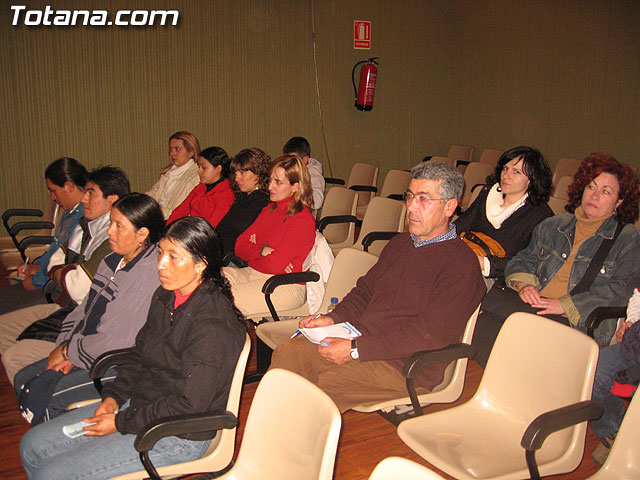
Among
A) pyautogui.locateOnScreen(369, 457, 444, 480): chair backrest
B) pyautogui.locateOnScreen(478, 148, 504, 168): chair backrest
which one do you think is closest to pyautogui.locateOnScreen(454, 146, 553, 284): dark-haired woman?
pyautogui.locateOnScreen(369, 457, 444, 480): chair backrest

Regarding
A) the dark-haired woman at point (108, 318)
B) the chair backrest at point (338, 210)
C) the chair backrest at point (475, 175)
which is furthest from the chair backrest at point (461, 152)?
the dark-haired woman at point (108, 318)

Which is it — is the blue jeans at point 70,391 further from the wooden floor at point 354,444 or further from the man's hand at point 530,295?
the man's hand at point 530,295

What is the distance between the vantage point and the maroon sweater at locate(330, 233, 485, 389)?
217 cm

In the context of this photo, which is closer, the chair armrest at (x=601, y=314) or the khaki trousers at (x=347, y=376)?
the khaki trousers at (x=347, y=376)

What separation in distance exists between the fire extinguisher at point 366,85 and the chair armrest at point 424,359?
5.95m

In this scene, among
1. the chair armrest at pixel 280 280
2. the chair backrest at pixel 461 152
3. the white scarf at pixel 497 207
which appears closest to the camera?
A: the chair armrest at pixel 280 280

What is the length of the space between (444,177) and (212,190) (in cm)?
236

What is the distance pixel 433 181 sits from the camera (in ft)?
7.70

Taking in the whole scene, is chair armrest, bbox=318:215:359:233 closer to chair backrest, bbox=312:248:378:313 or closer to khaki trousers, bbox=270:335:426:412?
chair backrest, bbox=312:248:378:313

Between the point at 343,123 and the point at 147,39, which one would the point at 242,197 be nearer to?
the point at 147,39

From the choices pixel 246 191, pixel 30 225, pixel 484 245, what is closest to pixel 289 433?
pixel 484 245

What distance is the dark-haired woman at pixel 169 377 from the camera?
68.0 inches

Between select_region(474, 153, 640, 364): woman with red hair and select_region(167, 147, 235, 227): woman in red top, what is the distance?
83.2 inches

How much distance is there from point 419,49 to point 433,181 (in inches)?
252
